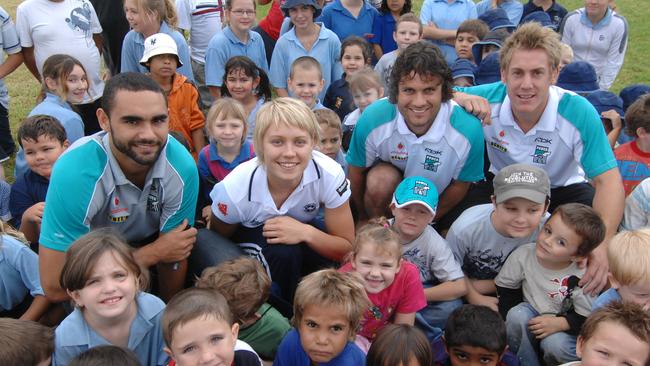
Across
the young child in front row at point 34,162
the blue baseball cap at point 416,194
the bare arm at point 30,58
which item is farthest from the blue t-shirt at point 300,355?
the bare arm at point 30,58

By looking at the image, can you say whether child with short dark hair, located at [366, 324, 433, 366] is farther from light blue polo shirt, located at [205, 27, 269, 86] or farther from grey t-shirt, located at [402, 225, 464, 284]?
light blue polo shirt, located at [205, 27, 269, 86]

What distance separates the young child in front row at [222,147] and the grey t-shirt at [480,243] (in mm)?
1825

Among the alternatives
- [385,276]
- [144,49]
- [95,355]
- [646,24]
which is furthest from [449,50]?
[646,24]

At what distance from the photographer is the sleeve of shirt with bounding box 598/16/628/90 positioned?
703 cm

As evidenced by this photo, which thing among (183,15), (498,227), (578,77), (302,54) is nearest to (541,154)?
(498,227)

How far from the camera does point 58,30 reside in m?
5.90

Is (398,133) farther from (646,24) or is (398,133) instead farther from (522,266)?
(646,24)

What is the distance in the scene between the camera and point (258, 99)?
564 centimetres

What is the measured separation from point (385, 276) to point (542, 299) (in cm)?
98

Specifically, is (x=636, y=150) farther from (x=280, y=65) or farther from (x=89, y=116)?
(x=89, y=116)

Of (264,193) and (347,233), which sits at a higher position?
(264,193)

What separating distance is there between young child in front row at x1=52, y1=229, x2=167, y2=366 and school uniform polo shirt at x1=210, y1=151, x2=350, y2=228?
803 mm

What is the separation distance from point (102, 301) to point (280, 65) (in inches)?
164

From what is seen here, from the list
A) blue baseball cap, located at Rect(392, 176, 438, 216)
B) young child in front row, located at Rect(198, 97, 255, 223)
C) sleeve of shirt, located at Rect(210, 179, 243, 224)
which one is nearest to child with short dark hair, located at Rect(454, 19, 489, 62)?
young child in front row, located at Rect(198, 97, 255, 223)
